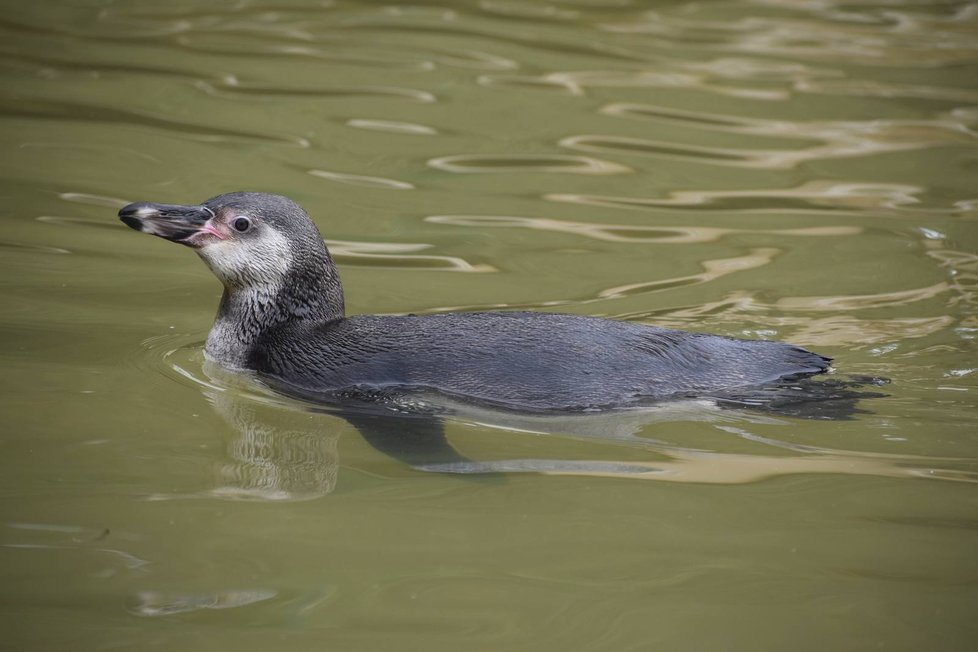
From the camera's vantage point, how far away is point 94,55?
10992 mm

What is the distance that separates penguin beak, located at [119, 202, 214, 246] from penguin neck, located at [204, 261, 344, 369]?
0.33 m

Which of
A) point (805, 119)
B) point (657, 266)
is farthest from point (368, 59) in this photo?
point (657, 266)

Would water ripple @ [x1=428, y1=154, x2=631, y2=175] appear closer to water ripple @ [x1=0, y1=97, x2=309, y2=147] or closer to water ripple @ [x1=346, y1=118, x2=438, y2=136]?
water ripple @ [x1=346, y1=118, x2=438, y2=136]

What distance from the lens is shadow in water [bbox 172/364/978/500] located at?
4.68 m

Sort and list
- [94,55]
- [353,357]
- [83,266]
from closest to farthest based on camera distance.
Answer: [353,357] → [83,266] → [94,55]

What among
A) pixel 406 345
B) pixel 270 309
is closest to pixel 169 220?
pixel 270 309

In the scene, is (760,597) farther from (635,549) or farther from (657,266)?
(657,266)

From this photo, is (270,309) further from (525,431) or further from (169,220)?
(525,431)

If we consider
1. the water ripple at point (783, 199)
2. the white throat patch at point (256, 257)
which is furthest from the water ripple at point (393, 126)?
the white throat patch at point (256, 257)

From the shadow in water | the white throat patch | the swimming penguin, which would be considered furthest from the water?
the white throat patch

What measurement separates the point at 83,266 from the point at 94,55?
450 cm

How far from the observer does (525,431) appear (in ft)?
16.4

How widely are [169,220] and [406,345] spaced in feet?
3.97

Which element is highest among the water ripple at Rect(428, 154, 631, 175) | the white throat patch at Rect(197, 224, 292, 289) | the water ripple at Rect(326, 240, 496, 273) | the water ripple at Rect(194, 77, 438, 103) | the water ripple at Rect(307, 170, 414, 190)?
the water ripple at Rect(194, 77, 438, 103)
